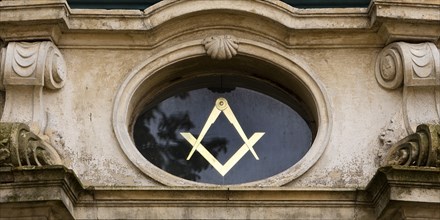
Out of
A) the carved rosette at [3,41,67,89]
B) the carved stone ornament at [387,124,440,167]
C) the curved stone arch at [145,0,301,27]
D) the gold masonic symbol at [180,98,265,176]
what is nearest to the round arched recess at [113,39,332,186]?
the gold masonic symbol at [180,98,265,176]

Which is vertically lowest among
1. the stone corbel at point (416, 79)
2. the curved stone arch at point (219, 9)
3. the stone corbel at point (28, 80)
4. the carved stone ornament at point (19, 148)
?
the carved stone ornament at point (19, 148)

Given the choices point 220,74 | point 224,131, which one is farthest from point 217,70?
point 224,131

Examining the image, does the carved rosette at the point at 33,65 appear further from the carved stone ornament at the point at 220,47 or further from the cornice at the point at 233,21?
the carved stone ornament at the point at 220,47

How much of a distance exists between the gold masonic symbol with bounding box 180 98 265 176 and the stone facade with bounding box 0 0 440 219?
43 cm

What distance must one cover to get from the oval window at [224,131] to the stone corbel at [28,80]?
0.94 m

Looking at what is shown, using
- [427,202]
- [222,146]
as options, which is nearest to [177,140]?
[222,146]

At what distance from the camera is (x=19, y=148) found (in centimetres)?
1300

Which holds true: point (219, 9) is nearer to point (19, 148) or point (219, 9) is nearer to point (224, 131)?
point (224, 131)

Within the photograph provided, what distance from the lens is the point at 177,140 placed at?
13945mm

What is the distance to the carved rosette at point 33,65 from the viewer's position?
13648 mm

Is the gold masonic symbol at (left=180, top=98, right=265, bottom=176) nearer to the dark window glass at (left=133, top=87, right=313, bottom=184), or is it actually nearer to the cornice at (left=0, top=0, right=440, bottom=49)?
the dark window glass at (left=133, top=87, right=313, bottom=184)

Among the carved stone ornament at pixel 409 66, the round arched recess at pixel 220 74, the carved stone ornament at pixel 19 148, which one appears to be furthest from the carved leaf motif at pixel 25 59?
the carved stone ornament at pixel 409 66

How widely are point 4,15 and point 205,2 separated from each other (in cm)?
189

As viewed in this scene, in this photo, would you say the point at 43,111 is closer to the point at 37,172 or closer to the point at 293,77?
the point at 37,172
